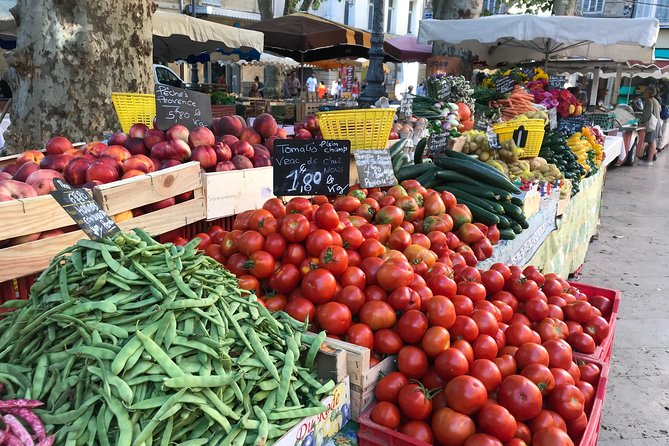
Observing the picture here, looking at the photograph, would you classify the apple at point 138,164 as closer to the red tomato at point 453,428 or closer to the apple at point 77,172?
the apple at point 77,172

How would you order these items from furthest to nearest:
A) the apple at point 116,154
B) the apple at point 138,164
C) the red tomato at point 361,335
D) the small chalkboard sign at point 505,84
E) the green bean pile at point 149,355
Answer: the small chalkboard sign at point 505,84, the apple at point 116,154, the apple at point 138,164, the red tomato at point 361,335, the green bean pile at point 149,355

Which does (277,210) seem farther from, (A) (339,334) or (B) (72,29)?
(B) (72,29)

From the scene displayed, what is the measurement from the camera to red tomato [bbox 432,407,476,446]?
169cm

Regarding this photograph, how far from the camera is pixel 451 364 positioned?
1.82 m


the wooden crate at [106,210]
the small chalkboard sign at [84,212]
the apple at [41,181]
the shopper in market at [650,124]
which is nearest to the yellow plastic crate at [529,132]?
the wooden crate at [106,210]

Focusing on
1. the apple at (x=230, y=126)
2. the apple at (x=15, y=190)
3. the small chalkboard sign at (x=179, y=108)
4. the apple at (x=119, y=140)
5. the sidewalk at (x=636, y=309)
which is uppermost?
the small chalkboard sign at (x=179, y=108)

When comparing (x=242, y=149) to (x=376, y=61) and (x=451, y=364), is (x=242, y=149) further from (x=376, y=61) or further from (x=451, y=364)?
(x=376, y=61)

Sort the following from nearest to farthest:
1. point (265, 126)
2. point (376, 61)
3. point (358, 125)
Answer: point (358, 125)
point (265, 126)
point (376, 61)

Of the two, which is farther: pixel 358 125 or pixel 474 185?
pixel 474 185

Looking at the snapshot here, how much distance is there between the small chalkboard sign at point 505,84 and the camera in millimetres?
8016

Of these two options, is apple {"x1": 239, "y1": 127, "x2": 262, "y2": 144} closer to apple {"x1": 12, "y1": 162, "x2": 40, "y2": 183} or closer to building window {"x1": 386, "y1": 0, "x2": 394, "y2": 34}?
apple {"x1": 12, "y1": 162, "x2": 40, "y2": 183}

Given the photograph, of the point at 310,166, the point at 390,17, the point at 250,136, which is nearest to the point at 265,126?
the point at 250,136

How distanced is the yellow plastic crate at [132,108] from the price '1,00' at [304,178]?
1671 mm

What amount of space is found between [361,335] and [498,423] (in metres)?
0.57
